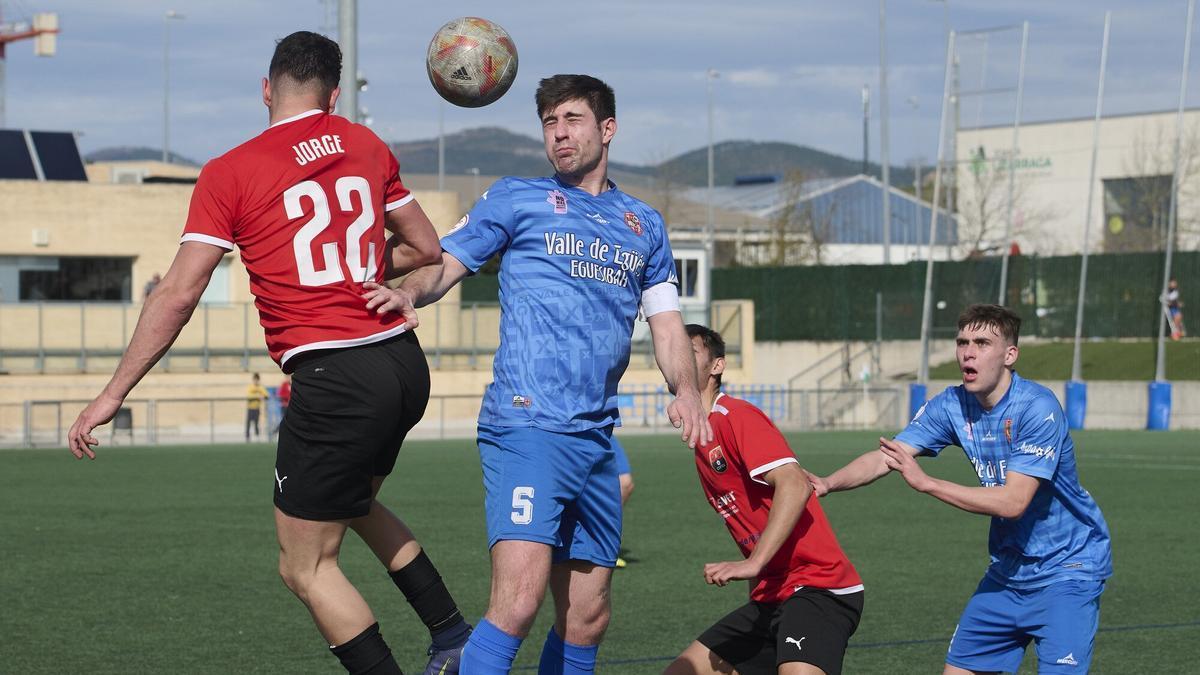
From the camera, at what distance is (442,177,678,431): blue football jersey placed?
5.66 m

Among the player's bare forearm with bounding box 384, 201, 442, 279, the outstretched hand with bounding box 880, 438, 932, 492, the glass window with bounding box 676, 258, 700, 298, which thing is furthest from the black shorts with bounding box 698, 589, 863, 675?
the glass window with bounding box 676, 258, 700, 298

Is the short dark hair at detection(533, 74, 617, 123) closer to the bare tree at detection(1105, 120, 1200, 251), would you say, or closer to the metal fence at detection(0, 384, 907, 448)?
the metal fence at detection(0, 384, 907, 448)

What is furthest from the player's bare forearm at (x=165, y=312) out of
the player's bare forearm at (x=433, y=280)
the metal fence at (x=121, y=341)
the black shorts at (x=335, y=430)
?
the metal fence at (x=121, y=341)

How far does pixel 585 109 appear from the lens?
5863 millimetres

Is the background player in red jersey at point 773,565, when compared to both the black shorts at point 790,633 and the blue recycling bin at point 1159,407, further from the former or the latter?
the blue recycling bin at point 1159,407

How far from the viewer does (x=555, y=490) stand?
5516 millimetres

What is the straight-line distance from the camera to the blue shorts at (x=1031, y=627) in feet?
19.5

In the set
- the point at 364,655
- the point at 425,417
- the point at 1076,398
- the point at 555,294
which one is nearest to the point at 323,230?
the point at 555,294

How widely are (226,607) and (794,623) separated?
16.6ft

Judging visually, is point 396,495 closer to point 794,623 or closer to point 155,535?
point 155,535

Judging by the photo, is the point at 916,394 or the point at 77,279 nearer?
the point at 916,394

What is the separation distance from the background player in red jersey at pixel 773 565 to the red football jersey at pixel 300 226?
1.45 m

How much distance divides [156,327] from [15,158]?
40081 millimetres

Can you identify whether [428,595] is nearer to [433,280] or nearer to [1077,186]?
[433,280]
